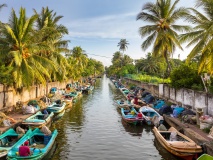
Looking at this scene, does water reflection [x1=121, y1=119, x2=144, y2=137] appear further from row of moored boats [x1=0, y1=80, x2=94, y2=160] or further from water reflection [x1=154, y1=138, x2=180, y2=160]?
row of moored boats [x1=0, y1=80, x2=94, y2=160]

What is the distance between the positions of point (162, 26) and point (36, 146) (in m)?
24.8

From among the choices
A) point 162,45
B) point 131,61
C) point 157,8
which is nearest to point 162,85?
point 162,45

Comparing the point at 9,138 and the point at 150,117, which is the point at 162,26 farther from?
the point at 9,138

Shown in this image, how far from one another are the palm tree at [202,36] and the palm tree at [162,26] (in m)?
11.0

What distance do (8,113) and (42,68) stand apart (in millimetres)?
5743

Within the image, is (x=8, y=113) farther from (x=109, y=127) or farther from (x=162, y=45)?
(x=162, y=45)

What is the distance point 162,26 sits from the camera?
33406 millimetres

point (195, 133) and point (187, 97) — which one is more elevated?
point (187, 97)

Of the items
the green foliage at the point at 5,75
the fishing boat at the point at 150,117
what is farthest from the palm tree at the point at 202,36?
the green foliage at the point at 5,75

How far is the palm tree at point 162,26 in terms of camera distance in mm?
32625

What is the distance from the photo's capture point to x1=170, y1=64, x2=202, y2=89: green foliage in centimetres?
2481

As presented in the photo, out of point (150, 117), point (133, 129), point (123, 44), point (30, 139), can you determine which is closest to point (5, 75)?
point (30, 139)

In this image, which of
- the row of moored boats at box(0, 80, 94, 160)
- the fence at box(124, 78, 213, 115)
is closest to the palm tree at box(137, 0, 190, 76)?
the fence at box(124, 78, 213, 115)

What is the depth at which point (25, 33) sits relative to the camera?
24984mm
